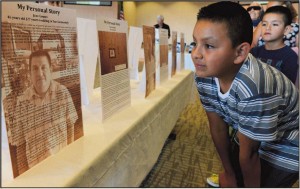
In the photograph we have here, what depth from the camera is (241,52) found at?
0.69 meters

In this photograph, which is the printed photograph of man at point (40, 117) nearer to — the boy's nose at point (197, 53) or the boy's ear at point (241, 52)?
the boy's nose at point (197, 53)

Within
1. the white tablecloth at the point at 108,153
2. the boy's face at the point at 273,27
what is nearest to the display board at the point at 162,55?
the white tablecloth at the point at 108,153

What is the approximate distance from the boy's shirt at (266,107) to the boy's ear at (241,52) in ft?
0.10

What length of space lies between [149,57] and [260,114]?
2.00ft

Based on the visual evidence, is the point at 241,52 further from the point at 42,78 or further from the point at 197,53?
the point at 42,78

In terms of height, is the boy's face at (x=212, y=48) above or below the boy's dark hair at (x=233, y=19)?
below

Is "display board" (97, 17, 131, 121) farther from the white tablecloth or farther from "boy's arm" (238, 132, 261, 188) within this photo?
"boy's arm" (238, 132, 261, 188)

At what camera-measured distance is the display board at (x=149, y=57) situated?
3.63 ft

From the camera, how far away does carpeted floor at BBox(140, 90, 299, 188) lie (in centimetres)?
144

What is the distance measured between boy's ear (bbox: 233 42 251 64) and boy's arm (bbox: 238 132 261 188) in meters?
0.25

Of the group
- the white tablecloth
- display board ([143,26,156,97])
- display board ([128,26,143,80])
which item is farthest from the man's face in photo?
display board ([128,26,143,80])

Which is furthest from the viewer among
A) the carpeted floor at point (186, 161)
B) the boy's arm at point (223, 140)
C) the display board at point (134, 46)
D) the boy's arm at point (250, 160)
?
the carpeted floor at point (186, 161)

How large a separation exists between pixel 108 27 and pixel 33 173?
50cm

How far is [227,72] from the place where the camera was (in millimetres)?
747
